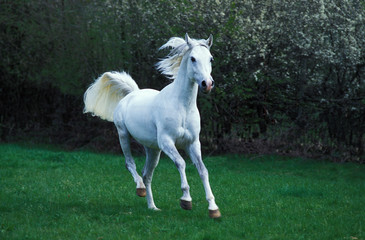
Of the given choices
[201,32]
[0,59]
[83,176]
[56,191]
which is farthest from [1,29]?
[56,191]

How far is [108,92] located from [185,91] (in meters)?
2.65

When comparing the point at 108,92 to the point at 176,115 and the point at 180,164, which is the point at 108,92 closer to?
the point at 176,115

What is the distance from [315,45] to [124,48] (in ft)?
18.3

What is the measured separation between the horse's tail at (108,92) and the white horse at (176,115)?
2.77 ft

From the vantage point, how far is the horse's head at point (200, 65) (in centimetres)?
612

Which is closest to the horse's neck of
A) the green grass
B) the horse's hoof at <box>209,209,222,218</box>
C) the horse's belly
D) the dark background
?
the horse's belly

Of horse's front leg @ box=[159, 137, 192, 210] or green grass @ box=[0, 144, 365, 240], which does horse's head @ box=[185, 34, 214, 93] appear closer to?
horse's front leg @ box=[159, 137, 192, 210]

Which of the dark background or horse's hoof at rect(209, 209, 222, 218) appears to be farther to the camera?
the dark background

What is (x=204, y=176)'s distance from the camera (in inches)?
259

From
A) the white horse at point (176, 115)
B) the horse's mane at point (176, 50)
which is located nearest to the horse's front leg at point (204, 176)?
the white horse at point (176, 115)

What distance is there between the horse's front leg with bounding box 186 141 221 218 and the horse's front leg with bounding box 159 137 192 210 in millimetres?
192

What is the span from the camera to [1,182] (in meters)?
9.74

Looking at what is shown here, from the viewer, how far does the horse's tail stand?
29.0ft

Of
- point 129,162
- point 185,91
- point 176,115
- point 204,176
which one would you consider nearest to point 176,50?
point 185,91
